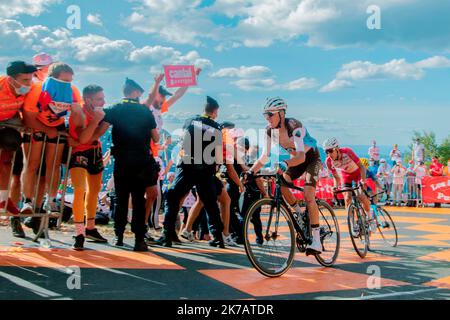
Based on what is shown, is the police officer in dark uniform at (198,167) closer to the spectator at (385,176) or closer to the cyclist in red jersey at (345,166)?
the cyclist in red jersey at (345,166)

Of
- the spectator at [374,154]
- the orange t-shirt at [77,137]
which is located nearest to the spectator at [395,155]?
the spectator at [374,154]

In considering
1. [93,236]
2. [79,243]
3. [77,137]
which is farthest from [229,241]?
[77,137]

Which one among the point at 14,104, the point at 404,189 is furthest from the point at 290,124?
the point at 404,189

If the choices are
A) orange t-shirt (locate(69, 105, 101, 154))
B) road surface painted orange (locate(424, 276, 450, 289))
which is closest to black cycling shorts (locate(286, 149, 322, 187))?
road surface painted orange (locate(424, 276, 450, 289))

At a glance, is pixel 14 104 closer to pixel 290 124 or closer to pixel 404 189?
pixel 290 124

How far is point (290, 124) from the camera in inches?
229

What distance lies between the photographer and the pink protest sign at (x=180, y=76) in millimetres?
7020

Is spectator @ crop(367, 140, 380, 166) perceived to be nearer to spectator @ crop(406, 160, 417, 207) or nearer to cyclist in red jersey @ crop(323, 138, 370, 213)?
spectator @ crop(406, 160, 417, 207)

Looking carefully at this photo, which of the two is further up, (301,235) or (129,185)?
(129,185)

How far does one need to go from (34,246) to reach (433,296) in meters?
4.81

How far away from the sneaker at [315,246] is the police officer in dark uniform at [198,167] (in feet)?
5.74

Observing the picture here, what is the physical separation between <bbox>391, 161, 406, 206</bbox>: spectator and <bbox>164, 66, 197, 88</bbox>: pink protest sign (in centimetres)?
1462

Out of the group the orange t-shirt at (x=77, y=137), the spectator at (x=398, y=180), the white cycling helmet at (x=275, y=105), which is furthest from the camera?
the spectator at (x=398, y=180)

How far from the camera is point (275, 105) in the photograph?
5.72m
